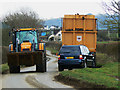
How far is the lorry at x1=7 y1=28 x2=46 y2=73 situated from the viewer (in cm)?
1955

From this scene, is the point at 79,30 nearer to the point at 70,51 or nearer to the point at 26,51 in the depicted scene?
the point at 70,51

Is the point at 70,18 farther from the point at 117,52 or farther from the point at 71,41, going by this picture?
the point at 117,52

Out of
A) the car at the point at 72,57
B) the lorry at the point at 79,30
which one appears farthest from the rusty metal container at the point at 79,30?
the car at the point at 72,57

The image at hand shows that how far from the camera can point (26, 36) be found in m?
21.6

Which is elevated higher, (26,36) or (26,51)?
(26,36)

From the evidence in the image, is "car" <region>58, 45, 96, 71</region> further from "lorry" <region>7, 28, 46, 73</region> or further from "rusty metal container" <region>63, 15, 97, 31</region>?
"rusty metal container" <region>63, 15, 97, 31</region>

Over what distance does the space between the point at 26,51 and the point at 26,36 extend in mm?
1305

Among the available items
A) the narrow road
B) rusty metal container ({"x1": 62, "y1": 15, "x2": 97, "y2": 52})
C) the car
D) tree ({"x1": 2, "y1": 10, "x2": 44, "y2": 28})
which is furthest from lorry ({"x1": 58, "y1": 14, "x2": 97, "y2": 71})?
tree ({"x1": 2, "y1": 10, "x2": 44, "y2": 28})

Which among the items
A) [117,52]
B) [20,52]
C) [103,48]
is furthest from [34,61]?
[103,48]

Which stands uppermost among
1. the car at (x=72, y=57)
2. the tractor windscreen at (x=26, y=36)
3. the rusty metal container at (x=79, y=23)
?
the rusty metal container at (x=79, y=23)

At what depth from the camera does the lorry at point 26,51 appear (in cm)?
1955

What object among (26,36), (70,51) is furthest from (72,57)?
(26,36)

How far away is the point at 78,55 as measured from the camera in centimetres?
1969

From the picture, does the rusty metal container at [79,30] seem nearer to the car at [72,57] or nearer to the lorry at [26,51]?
the lorry at [26,51]
